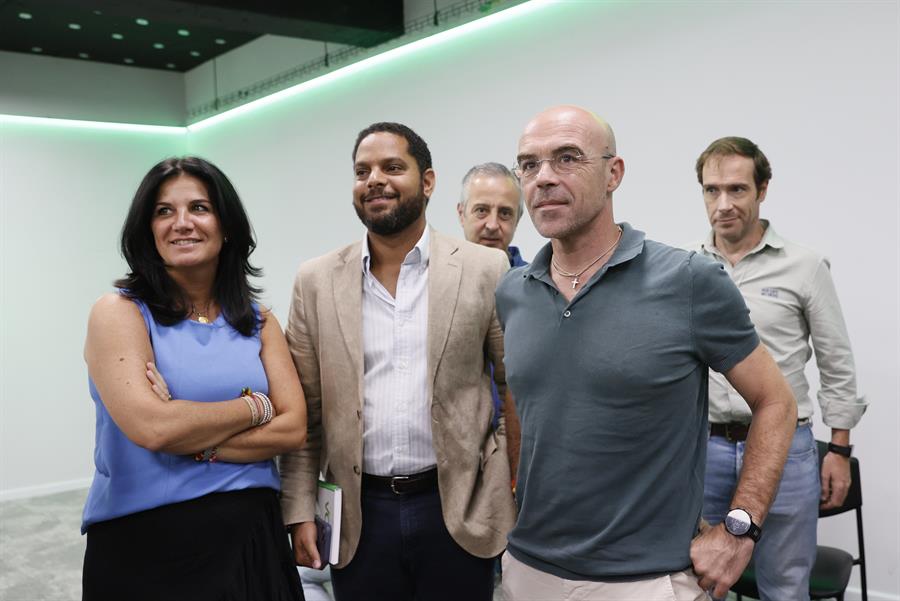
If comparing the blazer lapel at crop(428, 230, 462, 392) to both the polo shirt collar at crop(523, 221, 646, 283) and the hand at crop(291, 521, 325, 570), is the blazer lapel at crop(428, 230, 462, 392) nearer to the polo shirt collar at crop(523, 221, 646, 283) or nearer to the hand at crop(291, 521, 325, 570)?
the polo shirt collar at crop(523, 221, 646, 283)

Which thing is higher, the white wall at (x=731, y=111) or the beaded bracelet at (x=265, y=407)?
the white wall at (x=731, y=111)

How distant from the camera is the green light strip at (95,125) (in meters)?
6.75

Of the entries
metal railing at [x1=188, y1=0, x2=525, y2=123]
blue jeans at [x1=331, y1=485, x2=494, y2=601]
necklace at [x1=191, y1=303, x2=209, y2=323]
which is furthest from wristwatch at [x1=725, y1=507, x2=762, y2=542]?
metal railing at [x1=188, y1=0, x2=525, y2=123]

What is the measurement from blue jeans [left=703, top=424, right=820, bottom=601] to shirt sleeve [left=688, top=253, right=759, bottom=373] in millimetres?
1178

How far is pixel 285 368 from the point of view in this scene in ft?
6.53

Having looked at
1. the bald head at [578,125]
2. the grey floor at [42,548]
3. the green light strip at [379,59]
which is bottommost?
the grey floor at [42,548]

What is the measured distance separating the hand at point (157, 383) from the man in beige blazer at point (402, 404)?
389 millimetres

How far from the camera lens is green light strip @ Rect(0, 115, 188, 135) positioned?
6.75 metres

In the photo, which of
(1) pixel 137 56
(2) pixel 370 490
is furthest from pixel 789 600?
(1) pixel 137 56

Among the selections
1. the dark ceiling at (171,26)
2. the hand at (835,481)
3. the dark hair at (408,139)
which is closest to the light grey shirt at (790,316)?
the hand at (835,481)

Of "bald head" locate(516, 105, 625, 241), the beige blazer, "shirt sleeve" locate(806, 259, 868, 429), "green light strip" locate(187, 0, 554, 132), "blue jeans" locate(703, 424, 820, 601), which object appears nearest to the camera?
"bald head" locate(516, 105, 625, 241)

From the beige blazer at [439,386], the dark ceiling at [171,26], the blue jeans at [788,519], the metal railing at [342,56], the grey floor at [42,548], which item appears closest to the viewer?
the beige blazer at [439,386]

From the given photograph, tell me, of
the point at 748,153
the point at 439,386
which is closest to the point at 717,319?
the point at 439,386

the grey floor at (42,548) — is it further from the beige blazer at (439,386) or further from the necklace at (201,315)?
the necklace at (201,315)
